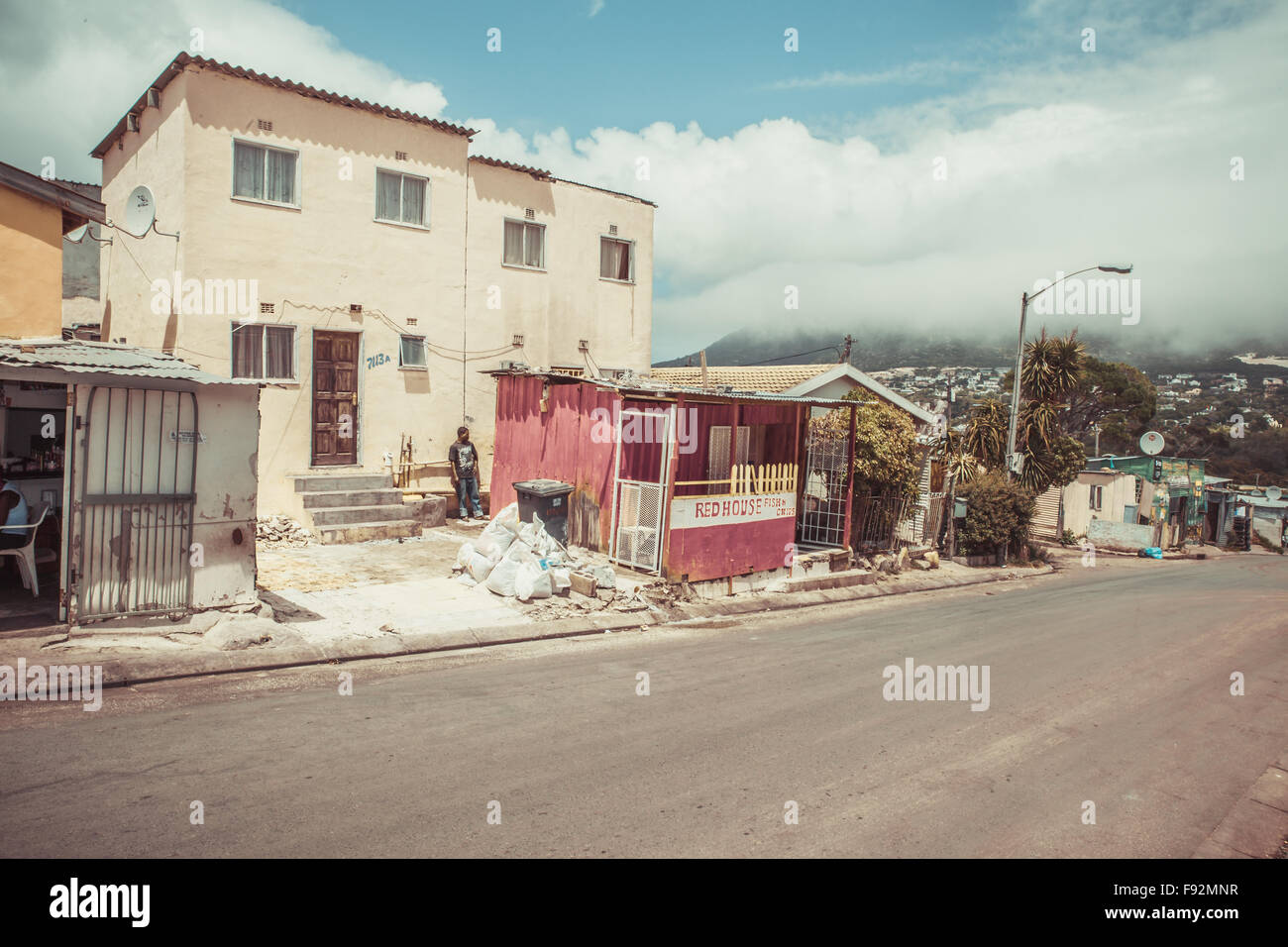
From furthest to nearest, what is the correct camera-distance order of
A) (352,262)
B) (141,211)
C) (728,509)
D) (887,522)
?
(887,522)
(352,262)
(728,509)
(141,211)

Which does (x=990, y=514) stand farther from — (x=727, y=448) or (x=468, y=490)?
(x=468, y=490)

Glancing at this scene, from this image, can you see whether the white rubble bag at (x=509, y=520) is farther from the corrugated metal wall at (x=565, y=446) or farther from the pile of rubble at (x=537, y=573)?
the corrugated metal wall at (x=565, y=446)

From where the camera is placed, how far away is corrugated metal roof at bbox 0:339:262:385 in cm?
760

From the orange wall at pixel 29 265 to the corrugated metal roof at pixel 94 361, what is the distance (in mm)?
1487

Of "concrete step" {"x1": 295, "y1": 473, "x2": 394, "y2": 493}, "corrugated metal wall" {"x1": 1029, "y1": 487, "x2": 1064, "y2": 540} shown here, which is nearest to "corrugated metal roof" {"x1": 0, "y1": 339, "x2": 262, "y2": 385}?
"concrete step" {"x1": 295, "y1": 473, "x2": 394, "y2": 493}

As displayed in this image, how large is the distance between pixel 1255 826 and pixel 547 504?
939cm

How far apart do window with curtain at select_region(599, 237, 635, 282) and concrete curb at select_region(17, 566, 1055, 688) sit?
10.1 metres

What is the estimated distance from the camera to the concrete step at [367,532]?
13.6 m

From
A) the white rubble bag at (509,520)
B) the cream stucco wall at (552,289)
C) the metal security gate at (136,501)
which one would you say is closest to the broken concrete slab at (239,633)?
the metal security gate at (136,501)

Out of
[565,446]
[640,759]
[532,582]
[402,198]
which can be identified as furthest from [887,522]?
[640,759]

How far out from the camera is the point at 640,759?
5.67 m

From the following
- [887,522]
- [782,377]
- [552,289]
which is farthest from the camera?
[782,377]
